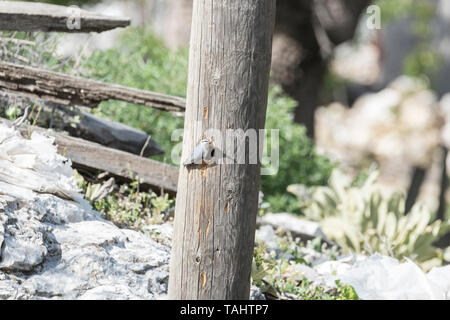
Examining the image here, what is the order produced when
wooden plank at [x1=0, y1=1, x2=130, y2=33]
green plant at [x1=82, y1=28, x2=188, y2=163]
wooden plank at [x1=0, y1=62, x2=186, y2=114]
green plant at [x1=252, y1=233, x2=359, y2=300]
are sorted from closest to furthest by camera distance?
green plant at [x1=252, y1=233, x2=359, y2=300] < wooden plank at [x1=0, y1=1, x2=130, y2=33] < wooden plank at [x1=0, y1=62, x2=186, y2=114] < green plant at [x1=82, y1=28, x2=188, y2=163]

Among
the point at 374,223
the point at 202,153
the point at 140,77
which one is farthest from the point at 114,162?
the point at 140,77

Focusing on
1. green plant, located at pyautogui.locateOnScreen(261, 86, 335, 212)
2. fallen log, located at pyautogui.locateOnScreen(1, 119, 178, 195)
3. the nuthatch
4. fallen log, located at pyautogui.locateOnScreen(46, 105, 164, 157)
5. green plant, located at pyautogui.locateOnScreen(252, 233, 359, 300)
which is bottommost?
green plant, located at pyautogui.locateOnScreen(252, 233, 359, 300)

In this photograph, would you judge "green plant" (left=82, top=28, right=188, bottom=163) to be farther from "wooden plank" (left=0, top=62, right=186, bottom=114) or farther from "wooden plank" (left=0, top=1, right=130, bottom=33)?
"wooden plank" (left=0, top=62, right=186, bottom=114)

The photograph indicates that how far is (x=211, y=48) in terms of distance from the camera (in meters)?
3.01

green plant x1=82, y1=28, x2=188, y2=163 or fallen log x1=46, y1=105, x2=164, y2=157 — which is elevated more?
green plant x1=82, y1=28, x2=188, y2=163

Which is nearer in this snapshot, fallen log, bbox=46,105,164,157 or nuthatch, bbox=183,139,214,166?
nuthatch, bbox=183,139,214,166

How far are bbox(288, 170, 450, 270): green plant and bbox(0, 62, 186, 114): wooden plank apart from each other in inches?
75.0

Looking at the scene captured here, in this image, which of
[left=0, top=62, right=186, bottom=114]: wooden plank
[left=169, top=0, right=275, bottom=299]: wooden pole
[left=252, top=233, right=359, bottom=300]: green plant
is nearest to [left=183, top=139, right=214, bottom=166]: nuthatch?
[left=169, top=0, right=275, bottom=299]: wooden pole

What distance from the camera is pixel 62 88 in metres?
4.52

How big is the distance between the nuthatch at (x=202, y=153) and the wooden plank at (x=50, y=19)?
6.88ft

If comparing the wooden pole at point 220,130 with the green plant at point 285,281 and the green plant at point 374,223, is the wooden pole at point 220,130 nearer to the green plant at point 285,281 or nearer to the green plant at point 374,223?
the green plant at point 285,281

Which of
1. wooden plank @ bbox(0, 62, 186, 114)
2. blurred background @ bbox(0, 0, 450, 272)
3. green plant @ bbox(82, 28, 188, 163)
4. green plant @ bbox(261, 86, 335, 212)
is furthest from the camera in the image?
green plant @ bbox(261, 86, 335, 212)

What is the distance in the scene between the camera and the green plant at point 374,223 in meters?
5.16

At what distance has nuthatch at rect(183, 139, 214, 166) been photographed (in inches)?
118
